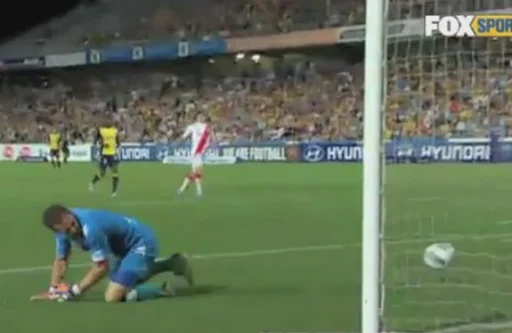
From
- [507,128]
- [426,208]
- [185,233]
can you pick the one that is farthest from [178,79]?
[185,233]

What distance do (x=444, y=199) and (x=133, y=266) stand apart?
473 inches

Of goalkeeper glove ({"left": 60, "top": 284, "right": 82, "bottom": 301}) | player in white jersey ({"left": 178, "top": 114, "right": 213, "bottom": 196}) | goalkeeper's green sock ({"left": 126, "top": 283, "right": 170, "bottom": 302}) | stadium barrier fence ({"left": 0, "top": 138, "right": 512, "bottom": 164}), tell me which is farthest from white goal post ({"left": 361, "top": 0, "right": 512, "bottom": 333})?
stadium barrier fence ({"left": 0, "top": 138, "right": 512, "bottom": 164})

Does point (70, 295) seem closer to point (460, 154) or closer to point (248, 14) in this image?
point (460, 154)

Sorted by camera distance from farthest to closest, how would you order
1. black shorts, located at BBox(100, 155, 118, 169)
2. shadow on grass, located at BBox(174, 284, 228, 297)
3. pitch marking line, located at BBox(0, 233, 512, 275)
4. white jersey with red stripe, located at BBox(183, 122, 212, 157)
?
1. black shorts, located at BBox(100, 155, 118, 169)
2. white jersey with red stripe, located at BBox(183, 122, 212, 157)
3. pitch marking line, located at BBox(0, 233, 512, 275)
4. shadow on grass, located at BBox(174, 284, 228, 297)

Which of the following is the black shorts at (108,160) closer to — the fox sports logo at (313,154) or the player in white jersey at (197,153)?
the player in white jersey at (197,153)

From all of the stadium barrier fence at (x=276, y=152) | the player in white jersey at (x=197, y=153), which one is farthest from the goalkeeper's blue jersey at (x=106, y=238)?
the stadium barrier fence at (x=276, y=152)

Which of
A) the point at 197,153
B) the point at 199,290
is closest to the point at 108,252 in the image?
the point at 199,290

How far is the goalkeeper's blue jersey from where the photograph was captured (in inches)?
346

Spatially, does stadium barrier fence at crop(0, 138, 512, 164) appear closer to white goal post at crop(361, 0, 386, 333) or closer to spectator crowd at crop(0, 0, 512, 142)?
spectator crowd at crop(0, 0, 512, 142)

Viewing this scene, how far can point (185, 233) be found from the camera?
15016 millimetres

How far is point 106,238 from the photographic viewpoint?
900 cm

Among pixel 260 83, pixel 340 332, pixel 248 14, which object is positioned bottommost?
pixel 340 332

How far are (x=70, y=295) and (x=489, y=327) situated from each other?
331 centimetres

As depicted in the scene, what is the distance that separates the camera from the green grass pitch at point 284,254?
8.52 meters
